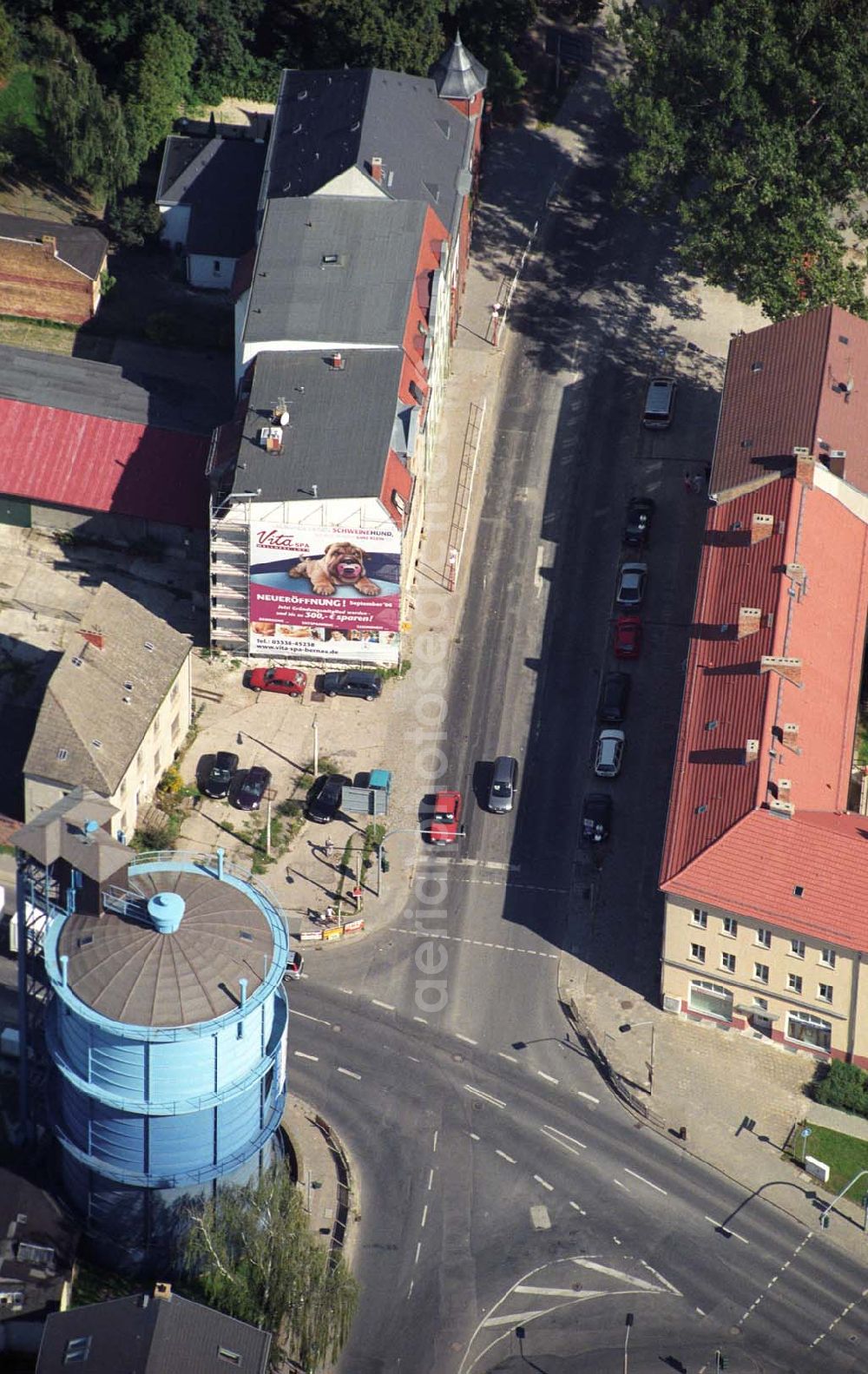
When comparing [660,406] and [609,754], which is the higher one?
A: [660,406]

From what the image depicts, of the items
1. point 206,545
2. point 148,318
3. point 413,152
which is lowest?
point 206,545

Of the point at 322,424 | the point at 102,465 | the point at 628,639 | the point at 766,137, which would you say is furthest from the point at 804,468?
the point at 102,465

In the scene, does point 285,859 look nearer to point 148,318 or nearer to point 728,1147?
point 728,1147

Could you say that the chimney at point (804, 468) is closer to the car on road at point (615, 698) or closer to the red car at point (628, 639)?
the red car at point (628, 639)

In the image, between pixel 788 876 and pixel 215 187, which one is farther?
pixel 215 187

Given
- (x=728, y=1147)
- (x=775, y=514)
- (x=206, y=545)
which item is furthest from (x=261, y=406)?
(x=728, y=1147)

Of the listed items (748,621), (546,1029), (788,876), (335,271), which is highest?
(335,271)

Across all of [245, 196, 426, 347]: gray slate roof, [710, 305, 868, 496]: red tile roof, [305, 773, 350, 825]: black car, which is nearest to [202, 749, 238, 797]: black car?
[305, 773, 350, 825]: black car

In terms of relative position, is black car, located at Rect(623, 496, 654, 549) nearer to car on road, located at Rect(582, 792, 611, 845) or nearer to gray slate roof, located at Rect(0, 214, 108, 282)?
car on road, located at Rect(582, 792, 611, 845)

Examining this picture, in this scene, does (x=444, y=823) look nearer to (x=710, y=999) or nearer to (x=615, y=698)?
(x=615, y=698)
